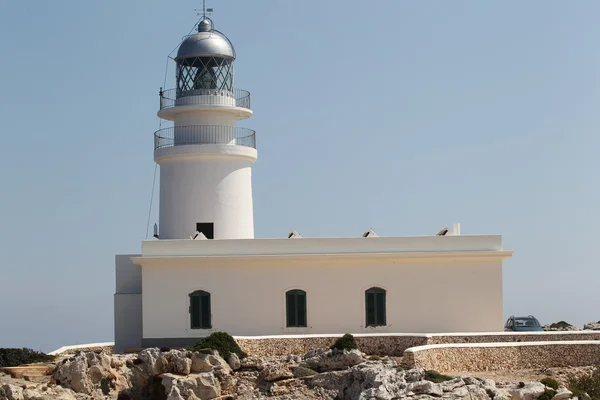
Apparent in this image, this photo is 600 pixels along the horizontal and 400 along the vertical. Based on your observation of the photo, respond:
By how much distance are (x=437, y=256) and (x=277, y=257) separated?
4.43 metres

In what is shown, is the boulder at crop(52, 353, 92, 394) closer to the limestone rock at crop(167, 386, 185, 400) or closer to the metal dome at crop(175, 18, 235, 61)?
the limestone rock at crop(167, 386, 185, 400)

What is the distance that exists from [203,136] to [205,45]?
2759 mm

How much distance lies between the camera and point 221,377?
27.6 metres

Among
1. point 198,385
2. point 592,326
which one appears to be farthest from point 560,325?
point 198,385

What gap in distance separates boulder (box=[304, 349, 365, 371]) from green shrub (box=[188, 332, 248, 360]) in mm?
2026

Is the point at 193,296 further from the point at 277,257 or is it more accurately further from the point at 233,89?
the point at 233,89

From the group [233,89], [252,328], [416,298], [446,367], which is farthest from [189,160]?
[446,367]

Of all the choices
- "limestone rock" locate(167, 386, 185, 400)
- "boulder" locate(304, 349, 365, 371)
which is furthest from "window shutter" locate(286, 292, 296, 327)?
"limestone rock" locate(167, 386, 185, 400)

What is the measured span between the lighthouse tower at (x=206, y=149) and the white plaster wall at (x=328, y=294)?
2.72 metres

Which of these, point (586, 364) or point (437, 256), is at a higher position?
point (437, 256)

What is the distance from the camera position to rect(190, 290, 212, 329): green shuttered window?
108 ft

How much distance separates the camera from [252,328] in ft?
108

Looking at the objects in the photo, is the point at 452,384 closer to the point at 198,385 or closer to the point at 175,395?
the point at 198,385

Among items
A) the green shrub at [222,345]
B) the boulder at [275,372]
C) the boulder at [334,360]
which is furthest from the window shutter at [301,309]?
the boulder at [275,372]
